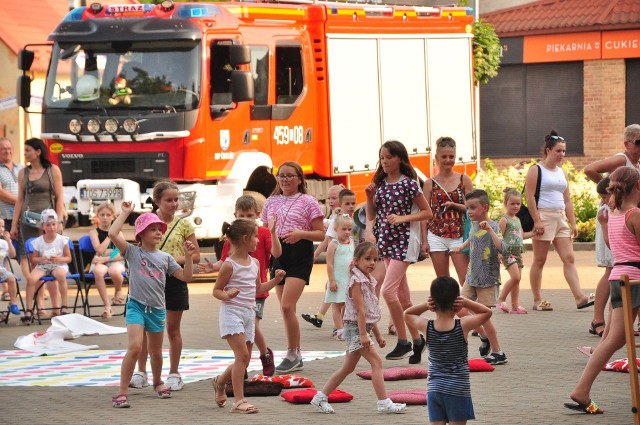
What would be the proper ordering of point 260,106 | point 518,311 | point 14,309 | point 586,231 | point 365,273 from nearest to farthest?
point 365,273, point 518,311, point 14,309, point 260,106, point 586,231

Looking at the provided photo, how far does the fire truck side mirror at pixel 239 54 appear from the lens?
21.0 metres

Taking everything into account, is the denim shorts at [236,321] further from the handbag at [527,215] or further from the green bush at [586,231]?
the green bush at [586,231]

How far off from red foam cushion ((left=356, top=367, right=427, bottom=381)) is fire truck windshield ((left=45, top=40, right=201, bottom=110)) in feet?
31.4

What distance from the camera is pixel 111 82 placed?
2144 cm

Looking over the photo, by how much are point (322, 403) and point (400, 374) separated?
1607 mm

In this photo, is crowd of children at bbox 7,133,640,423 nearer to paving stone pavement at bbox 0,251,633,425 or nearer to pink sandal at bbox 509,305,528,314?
paving stone pavement at bbox 0,251,633,425

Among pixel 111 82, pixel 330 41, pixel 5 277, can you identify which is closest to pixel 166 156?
pixel 111 82

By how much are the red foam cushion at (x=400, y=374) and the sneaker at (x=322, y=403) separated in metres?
1.44

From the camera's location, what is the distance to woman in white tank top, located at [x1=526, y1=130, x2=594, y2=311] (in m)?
16.4

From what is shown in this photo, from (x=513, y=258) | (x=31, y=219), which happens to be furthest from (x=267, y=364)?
(x=31, y=219)

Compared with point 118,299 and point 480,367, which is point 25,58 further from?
point 480,367

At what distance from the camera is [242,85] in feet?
69.2

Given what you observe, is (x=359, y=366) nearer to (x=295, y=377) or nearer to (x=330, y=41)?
(x=295, y=377)

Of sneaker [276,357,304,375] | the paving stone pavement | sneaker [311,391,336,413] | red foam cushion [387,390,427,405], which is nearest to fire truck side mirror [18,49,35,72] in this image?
the paving stone pavement
